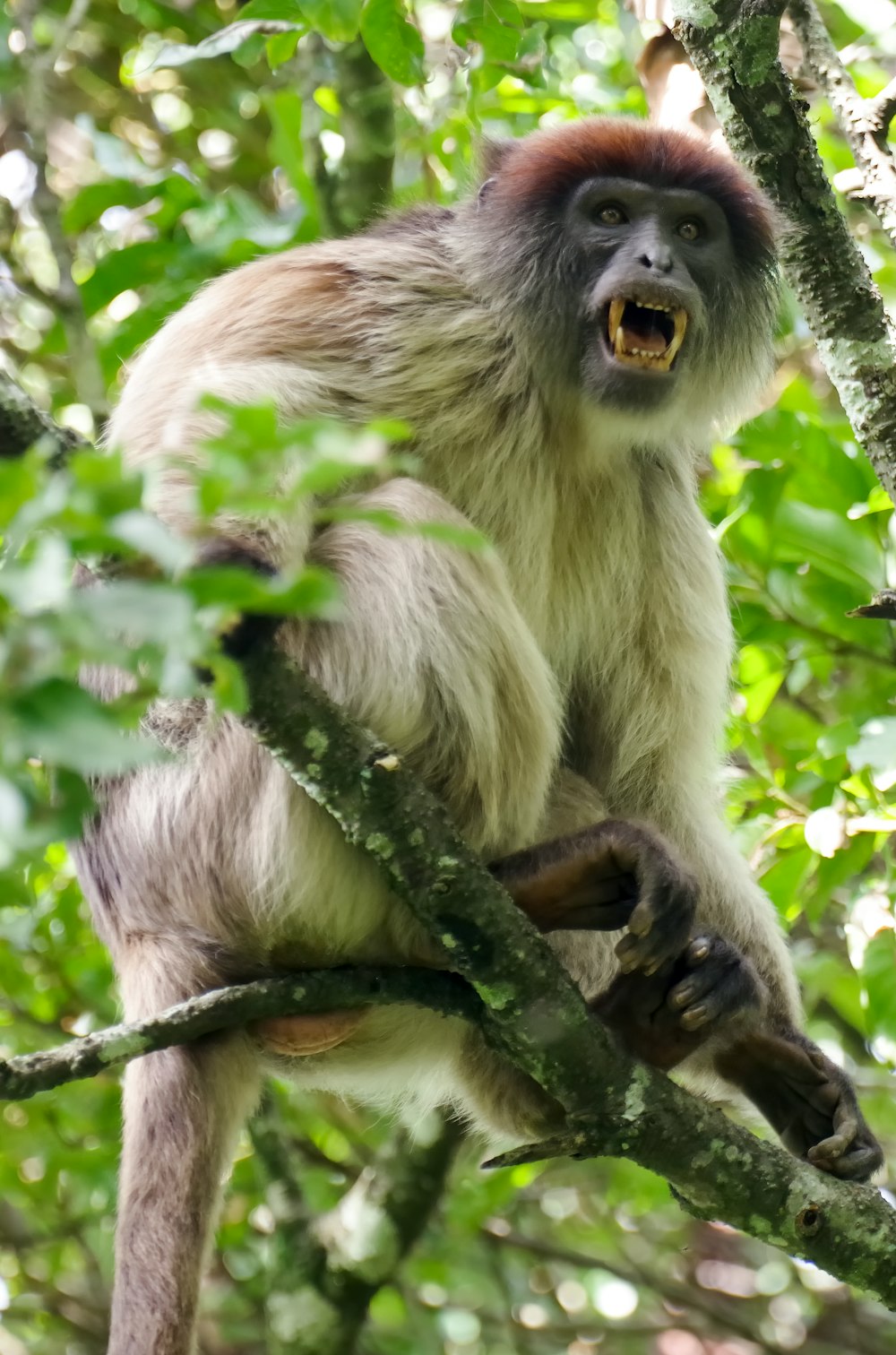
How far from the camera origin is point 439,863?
303 centimetres

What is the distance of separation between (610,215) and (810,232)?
0.87 metres

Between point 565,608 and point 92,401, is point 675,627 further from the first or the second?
point 92,401

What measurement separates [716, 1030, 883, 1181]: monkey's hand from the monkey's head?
1.77 m

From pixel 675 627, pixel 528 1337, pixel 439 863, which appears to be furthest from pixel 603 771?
pixel 528 1337

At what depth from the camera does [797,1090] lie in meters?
4.21

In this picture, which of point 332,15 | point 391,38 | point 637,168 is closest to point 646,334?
point 637,168

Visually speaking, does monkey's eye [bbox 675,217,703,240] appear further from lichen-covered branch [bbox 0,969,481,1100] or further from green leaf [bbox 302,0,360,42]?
lichen-covered branch [bbox 0,969,481,1100]

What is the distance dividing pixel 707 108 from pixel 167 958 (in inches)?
143

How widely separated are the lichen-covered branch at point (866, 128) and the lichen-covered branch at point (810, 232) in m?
0.23

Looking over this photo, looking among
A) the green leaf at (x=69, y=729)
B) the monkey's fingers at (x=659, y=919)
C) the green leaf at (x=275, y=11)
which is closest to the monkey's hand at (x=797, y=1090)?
the monkey's fingers at (x=659, y=919)

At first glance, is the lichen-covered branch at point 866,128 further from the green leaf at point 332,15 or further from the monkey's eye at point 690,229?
the green leaf at point 332,15

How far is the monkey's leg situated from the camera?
336 cm

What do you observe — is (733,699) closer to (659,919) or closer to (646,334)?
(646,334)

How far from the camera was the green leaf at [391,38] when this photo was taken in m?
4.38
